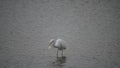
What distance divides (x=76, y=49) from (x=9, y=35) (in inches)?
38.7

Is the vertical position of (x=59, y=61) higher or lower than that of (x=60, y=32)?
lower

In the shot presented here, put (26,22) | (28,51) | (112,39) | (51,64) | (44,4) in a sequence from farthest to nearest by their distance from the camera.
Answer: (44,4), (26,22), (112,39), (28,51), (51,64)

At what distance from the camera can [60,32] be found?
3287 millimetres

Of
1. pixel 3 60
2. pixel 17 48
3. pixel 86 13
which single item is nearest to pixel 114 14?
pixel 86 13

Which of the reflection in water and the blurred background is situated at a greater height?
the blurred background

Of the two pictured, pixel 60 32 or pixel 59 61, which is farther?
pixel 60 32

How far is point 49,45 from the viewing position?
110 inches

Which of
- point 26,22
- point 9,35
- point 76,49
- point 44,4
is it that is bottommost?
point 76,49

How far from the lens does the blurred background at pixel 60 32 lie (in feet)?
9.00

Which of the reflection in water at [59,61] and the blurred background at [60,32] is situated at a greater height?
the blurred background at [60,32]

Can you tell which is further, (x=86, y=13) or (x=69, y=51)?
(x=86, y=13)

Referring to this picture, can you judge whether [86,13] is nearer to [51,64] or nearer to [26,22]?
[26,22]

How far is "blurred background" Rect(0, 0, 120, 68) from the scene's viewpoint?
274cm

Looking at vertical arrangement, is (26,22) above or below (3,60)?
above
